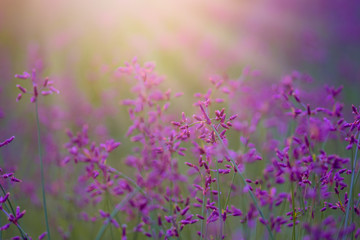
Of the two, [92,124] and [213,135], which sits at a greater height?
[92,124]

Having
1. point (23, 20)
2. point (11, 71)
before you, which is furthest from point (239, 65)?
point (23, 20)

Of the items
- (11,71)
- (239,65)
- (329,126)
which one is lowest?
(329,126)

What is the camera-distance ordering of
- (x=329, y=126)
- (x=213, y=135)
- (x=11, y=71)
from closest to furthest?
(x=213, y=135)
(x=329, y=126)
(x=11, y=71)

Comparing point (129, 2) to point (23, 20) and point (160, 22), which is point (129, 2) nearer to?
point (160, 22)

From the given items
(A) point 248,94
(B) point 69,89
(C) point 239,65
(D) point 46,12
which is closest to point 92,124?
(B) point 69,89

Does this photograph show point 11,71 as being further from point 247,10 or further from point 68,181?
point 247,10

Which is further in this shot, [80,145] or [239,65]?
[239,65]

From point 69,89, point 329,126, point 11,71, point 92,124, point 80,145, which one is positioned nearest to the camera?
point 329,126
